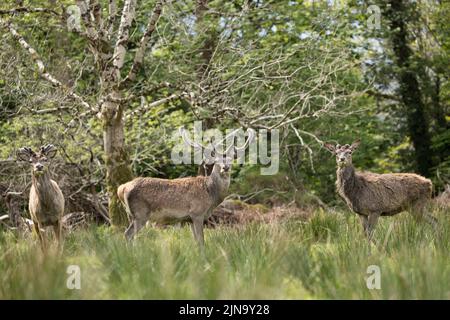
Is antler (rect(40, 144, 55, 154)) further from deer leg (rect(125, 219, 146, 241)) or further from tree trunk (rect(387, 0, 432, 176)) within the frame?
tree trunk (rect(387, 0, 432, 176))

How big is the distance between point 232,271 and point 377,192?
4.23 m

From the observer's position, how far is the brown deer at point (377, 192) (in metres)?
10.0

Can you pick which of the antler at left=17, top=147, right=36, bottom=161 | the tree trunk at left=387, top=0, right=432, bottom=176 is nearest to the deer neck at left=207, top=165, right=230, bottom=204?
the antler at left=17, top=147, right=36, bottom=161

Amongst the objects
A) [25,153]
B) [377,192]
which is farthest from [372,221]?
[25,153]

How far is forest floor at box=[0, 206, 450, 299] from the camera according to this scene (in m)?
5.48

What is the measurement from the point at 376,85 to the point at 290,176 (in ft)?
19.8

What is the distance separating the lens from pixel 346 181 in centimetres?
1027

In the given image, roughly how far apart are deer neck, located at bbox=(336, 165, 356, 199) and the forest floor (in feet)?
7.07

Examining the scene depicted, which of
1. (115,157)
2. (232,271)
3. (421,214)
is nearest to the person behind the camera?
(232,271)

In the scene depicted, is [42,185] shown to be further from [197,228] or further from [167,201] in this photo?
[197,228]

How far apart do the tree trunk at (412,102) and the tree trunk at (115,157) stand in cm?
1310

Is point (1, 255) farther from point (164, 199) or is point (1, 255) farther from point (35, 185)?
point (164, 199)

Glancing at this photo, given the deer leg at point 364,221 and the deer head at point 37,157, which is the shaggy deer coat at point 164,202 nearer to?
the deer head at point 37,157

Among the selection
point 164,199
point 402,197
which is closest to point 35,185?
point 164,199
